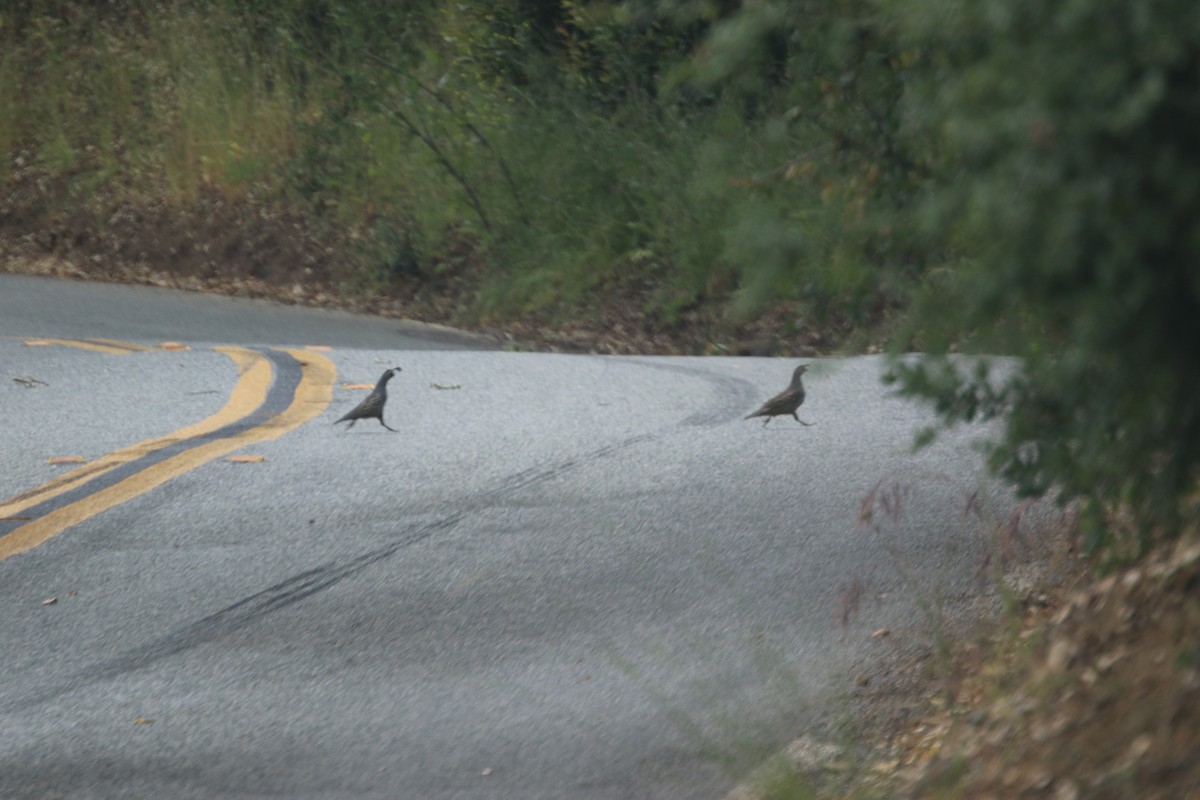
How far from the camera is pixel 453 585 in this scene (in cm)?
561

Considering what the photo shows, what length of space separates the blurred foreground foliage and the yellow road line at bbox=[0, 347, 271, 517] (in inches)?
124

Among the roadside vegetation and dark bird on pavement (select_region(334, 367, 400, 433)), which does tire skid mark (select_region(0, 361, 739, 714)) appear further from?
the roadside vegetation

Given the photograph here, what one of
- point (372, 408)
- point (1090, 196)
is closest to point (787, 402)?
point (372, 408)

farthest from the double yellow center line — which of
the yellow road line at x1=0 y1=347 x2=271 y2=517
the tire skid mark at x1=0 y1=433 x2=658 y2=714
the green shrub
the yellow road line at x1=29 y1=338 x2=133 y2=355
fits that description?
the green shrub

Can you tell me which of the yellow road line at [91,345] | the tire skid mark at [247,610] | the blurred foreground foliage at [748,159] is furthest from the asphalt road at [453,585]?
the yellow road line at [91,345]

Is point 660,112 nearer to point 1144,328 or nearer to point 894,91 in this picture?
point 894,91

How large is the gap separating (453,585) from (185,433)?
2.90 meters

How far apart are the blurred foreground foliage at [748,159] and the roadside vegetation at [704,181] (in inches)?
0.4

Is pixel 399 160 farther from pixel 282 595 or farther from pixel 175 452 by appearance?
pixel 282 595

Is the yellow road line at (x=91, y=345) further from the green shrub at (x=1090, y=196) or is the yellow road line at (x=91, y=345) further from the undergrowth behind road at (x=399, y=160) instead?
the green shrub at (x=1090, y=196)

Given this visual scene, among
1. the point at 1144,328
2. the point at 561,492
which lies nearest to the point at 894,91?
the point at 1144,328

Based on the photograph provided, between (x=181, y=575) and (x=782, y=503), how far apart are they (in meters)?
2.55

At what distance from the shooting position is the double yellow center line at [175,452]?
6.37m

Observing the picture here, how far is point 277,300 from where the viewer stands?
1716 cm
